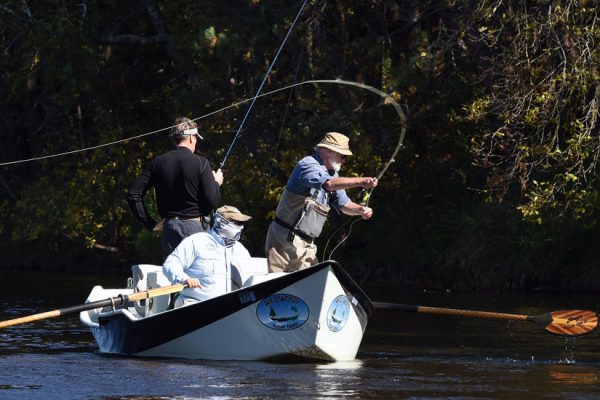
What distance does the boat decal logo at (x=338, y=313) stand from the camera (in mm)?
11411

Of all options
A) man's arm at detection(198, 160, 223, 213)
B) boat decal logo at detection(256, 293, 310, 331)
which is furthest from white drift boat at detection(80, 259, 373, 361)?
man's arm at detection(198, 160, 223, 213)

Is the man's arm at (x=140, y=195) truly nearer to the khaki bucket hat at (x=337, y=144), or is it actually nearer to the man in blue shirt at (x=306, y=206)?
the man in blue shirt at (x=306, y=206)

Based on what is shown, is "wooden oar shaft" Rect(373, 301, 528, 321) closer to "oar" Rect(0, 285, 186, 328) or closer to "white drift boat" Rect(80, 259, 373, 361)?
"white drift boat" Rect(80, 259, 373, 361)

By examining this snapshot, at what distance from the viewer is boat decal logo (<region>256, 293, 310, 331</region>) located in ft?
37.3

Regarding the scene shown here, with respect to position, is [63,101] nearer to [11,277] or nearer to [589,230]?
[11,277]

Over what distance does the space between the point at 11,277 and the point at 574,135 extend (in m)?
11.2

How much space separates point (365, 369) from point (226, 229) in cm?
150

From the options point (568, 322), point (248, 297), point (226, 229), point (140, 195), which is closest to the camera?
point (248, 297)

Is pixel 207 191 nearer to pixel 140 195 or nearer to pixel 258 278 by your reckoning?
pixel 140 195

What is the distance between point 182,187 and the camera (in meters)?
12.3

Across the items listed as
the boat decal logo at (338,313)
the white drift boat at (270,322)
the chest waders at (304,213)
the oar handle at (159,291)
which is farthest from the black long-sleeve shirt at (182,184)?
the boat decal logo at (338,313)

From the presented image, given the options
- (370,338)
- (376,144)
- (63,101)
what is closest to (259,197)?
(376,144)

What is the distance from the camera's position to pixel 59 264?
93.1ft

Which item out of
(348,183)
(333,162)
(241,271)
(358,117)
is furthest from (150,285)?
(358,117)
